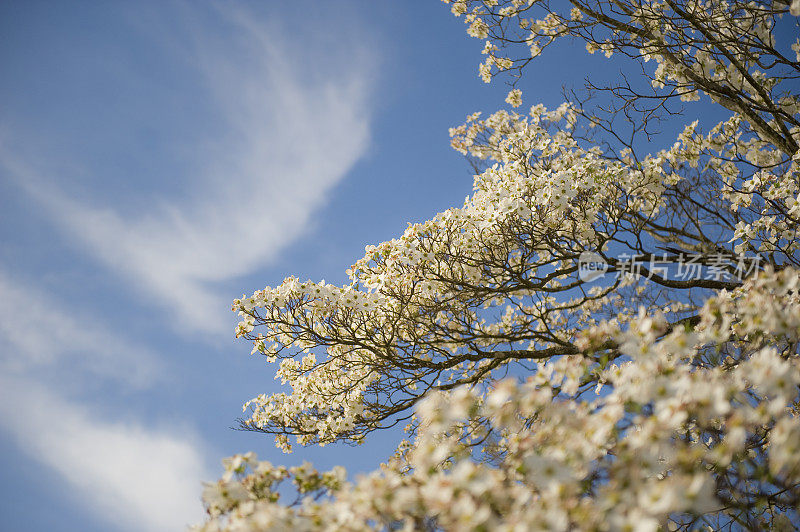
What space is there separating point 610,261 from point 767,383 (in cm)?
435

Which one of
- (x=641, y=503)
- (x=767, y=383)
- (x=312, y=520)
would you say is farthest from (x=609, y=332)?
(x=312, y=520)

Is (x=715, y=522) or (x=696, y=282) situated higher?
(x=696, y=282)

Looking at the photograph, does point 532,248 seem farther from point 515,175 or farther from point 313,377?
point 313,377

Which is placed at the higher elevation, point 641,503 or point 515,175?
point 515,175

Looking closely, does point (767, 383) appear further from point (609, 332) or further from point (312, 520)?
point (312, 520)

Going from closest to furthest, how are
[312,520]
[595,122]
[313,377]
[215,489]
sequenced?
[312,520], [215,489], [313,377], [595,122]

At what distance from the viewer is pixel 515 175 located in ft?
20.0

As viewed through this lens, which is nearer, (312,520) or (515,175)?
(312,520)

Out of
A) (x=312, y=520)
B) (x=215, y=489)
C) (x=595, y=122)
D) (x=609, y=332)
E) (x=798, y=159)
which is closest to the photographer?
(x=312, y=520)

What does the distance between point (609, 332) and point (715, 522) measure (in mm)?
4337

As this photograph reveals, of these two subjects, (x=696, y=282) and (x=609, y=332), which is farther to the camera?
A: (x=696, y=282)

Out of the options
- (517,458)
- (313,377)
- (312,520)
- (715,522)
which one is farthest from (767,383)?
(313,377)

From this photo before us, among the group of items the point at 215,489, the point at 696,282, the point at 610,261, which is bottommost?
the point at 215,489

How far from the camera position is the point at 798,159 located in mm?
5789
